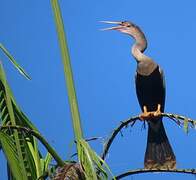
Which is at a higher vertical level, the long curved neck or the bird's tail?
the long curved neck

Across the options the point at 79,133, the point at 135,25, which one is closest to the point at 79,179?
the point at 79,133

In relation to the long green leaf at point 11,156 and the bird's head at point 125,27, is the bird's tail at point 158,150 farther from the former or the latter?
the long green leaf at point 11,156

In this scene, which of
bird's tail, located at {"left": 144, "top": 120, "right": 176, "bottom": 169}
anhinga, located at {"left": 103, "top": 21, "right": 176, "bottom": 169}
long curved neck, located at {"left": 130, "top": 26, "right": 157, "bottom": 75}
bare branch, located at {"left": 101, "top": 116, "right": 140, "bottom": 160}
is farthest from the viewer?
long curved neck, located at {"left": 130, "top": 26, "right": 157, "bottom": 75}

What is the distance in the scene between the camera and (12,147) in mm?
2182

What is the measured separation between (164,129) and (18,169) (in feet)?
5.98

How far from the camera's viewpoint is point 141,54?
3.76m

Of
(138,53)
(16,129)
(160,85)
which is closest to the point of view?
(16,129)

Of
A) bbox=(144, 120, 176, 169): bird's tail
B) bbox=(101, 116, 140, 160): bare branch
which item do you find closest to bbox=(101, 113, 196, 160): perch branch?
bbox=(101, 116, 140, 160): bare branch

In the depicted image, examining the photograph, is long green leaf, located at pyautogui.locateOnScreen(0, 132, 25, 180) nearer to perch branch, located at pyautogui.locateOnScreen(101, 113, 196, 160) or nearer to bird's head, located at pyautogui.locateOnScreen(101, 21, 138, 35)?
perch branch, located at pyautogui.locateOnScreen(101, 113, 196, 160)

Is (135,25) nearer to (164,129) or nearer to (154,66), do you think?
(154,66)

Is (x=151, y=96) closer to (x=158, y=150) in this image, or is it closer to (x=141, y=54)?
(x=141, y=54)

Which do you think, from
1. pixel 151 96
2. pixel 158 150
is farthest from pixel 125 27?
pixel 158 150

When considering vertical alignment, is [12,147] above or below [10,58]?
below

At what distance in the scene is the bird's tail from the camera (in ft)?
10.5
